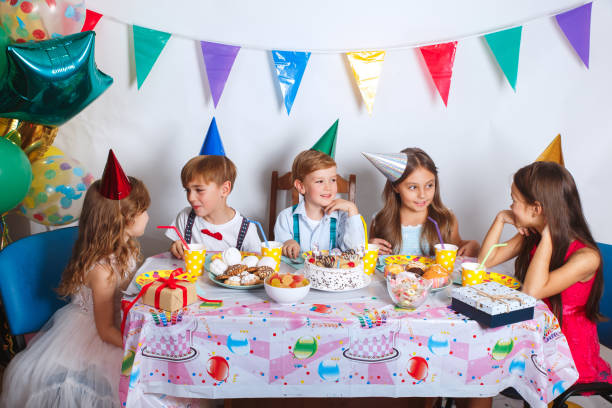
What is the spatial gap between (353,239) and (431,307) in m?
0.71

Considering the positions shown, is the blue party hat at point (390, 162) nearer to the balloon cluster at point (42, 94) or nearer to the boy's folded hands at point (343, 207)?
the boy's folded hands at point (343, 207)

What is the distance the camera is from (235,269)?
1348mm

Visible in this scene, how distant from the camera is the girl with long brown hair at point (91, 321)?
1361 mm

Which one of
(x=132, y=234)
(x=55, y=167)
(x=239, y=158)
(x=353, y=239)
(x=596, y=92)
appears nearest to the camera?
(x=132, y=234)

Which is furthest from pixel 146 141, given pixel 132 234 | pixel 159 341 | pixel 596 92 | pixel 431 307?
pixel 596 92

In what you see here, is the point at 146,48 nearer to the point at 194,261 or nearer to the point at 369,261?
the point at 194,261

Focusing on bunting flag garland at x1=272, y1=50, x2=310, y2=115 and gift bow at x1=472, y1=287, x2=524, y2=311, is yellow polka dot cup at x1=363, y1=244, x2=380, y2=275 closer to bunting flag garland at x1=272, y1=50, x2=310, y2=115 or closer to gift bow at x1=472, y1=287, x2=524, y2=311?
gift bow at x1=472, y1=287, x2=524, y2=311

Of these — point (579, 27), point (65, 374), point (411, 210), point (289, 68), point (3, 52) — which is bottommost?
point (65, 374)

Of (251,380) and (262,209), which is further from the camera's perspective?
(262,209)

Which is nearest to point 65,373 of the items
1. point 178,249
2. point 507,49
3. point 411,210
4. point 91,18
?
point 178,249

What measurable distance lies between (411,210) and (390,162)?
306mm

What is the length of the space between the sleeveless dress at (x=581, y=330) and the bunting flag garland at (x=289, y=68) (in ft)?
5.25

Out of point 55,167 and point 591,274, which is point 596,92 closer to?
point 591,274

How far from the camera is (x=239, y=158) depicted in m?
2.61
